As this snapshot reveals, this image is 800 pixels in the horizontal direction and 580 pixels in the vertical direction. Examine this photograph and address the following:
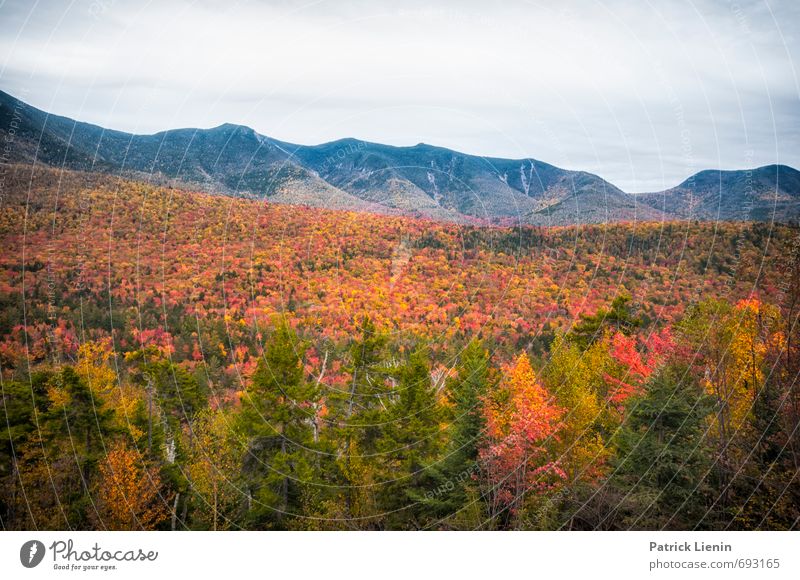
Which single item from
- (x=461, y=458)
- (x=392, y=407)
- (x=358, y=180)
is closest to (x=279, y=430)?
(x=392, y=407)

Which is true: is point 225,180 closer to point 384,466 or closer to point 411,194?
point 411,194

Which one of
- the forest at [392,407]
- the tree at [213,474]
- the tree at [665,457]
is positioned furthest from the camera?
the tree at [213,474]

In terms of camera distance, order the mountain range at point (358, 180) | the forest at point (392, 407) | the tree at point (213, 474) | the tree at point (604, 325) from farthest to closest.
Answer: the mountain range at point (358, 180), the tree at point (604, 325), the tree at point (213, 474), the forest at point (392, 407)

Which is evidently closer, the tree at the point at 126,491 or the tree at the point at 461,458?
the tree at the point at 461,458

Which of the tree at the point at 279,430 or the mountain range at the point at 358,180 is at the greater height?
the mountain range at the point at 358,180

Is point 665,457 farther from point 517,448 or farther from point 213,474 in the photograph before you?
point 213,474

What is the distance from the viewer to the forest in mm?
12547

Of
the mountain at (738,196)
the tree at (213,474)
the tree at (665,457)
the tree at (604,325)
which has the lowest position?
the tree at (213,474)

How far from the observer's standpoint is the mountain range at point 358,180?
200 ft

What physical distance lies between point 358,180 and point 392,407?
228ft

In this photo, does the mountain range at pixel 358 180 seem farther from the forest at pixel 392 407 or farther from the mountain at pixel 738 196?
the forest at pixel 392 407

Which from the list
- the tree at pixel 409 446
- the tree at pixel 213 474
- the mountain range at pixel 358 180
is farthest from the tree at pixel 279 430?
the mountain range at pixel 358 180

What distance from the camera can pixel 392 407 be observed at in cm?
1962

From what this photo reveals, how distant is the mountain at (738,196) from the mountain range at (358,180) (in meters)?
0.29
